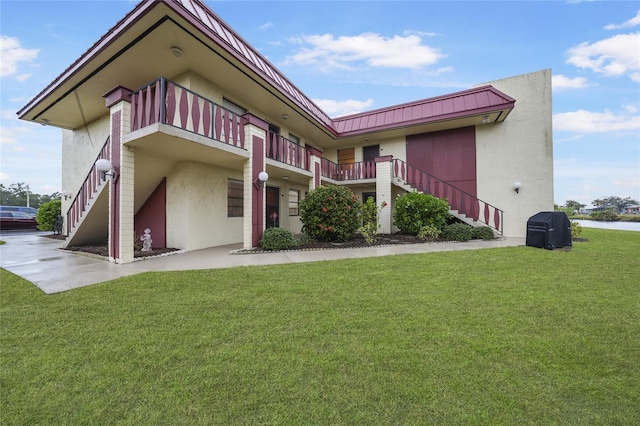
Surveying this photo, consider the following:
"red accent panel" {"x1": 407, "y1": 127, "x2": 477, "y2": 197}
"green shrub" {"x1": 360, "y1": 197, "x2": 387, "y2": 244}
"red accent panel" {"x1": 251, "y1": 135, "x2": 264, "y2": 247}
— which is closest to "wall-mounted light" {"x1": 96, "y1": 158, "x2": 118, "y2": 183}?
"red accent panel" {"x1": 251, "y1": 135, "x2": 264, "y2": 247}

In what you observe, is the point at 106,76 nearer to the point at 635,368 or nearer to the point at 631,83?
the point at 635,368

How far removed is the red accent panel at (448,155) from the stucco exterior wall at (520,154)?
340 mm

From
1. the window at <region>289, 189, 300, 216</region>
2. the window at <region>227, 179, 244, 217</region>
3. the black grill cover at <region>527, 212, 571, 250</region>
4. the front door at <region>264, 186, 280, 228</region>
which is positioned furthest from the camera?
the window at <region>289, 189, 300, 216</region>

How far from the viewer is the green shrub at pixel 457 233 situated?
9.39 metres

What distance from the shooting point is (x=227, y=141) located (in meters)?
7.07

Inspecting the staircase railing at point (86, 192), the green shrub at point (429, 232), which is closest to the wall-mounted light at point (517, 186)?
the green shrub at point (429, 232)

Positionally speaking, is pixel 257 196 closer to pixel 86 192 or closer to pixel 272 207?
pixel 272 207

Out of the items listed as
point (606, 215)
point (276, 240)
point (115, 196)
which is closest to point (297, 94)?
point (276, 240)

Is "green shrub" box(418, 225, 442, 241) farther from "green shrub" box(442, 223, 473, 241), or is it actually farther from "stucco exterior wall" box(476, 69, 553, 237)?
"stucco exterior wall" box(476, 69, 553, 237)

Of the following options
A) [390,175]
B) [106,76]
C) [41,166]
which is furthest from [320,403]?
[41,166]

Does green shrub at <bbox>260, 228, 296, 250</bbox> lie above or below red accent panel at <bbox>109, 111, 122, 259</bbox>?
below

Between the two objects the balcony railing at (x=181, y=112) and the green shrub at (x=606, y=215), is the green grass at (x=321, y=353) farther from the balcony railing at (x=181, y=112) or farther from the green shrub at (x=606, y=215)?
the green shrub at (x=606, y=215)

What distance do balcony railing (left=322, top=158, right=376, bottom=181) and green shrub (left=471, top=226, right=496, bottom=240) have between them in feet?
16.8

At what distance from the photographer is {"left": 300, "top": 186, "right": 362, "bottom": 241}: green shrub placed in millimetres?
8695
